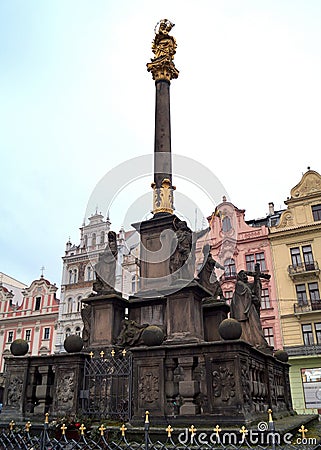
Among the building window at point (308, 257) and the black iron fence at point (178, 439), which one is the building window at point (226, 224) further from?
the black iron fence at point (178, 439)

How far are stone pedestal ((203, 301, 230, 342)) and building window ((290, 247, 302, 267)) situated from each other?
20.5 metres

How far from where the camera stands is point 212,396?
8.20 m

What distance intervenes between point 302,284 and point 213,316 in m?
20.3

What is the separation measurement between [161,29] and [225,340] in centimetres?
1471

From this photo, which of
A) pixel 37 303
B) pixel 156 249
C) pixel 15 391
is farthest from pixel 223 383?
pixel 37 303

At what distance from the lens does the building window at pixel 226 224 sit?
118ft

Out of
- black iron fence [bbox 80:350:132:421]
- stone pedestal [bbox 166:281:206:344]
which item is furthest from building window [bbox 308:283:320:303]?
black iron fence [bbox 80:350:132:421]

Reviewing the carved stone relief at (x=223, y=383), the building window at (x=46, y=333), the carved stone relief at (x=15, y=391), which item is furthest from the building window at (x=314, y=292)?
the building window at (x=46, y=333)

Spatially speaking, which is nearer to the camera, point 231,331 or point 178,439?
point 178,439

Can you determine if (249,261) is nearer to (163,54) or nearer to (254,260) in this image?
(254,260)

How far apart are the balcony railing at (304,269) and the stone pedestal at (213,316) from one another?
1976cm

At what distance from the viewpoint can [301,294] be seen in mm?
30672

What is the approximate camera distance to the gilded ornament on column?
14453 millimetres

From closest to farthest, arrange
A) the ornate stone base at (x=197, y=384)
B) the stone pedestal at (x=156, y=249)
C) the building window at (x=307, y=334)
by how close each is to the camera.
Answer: the ornate stone base at (x=197, y=384) < the stone pedestal at (x=156, y=249) < the building window at (x=307, y=334)
